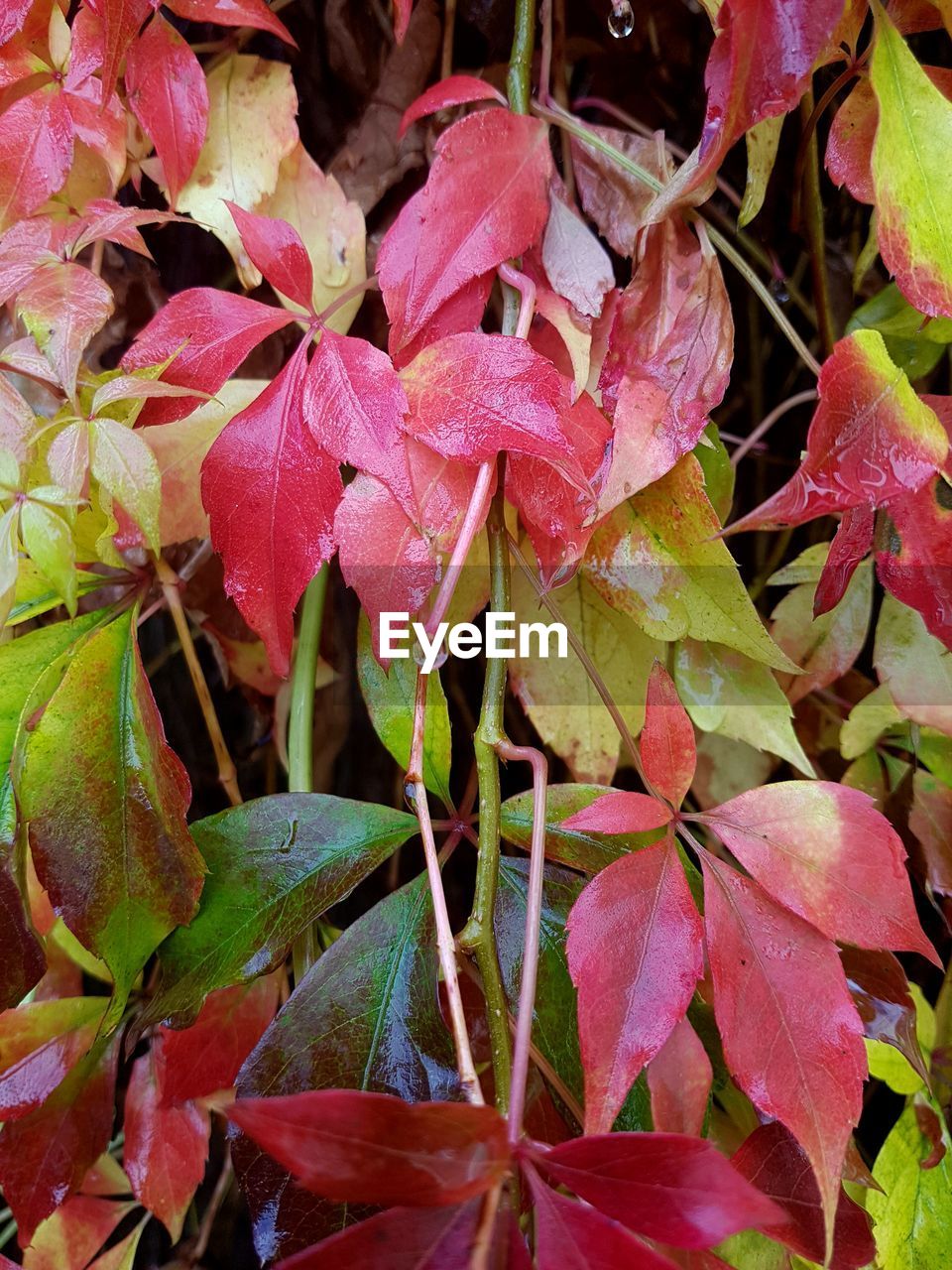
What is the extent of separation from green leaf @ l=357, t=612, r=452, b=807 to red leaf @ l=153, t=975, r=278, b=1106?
18cm

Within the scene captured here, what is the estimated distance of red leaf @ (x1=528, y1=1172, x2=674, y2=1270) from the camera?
11.3 inches

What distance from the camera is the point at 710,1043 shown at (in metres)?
0.47

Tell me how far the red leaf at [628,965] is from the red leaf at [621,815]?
0.01 meters

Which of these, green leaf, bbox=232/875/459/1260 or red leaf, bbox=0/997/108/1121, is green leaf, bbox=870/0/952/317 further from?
red leaf, bbox=0/997/108/1121

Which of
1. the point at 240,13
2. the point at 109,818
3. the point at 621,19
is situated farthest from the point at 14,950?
the point at 621,19

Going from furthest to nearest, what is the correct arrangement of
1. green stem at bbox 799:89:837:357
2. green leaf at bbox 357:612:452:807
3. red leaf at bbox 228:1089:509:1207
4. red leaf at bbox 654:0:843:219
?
green stem at bbox 799:89:837:357 < green leaf at bbox 357:612:452:807 < red leaf at bbox 654:0:843:219 < red leaf at bbox 228:1089:509:1207

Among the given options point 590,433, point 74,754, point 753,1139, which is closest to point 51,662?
point 74,754

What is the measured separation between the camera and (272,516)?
429mm

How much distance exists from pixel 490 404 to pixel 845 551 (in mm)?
198

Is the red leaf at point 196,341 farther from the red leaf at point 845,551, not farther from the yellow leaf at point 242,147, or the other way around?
the red leaf at point 845,551

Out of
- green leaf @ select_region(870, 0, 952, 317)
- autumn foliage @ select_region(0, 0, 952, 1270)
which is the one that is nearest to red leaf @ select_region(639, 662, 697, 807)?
autumn foliage @ select_region(0, 0, 952, 1270)

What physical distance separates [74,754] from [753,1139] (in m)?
0.39

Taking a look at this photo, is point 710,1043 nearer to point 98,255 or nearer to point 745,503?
point 745,503

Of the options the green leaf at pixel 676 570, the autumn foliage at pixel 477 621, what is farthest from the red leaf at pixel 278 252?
the green leaf at pixel 676 570
